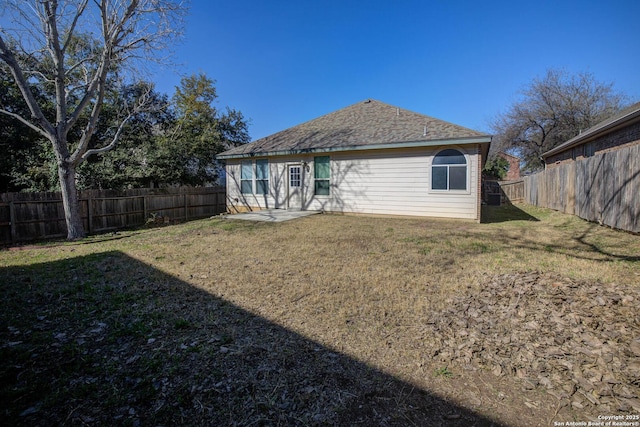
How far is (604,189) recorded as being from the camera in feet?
28.1

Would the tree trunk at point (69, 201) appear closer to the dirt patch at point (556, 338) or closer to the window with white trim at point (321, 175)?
the window with white trim at point (321, 175)

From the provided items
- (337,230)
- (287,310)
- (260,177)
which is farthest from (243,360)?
(260,177)

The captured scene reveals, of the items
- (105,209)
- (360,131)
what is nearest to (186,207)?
(105,209)

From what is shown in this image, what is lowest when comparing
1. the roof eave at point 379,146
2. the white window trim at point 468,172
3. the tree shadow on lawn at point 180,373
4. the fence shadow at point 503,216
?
the tree shadow on lawn at point 180,373

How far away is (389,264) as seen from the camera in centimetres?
544

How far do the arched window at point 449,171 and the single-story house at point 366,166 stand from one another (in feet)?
0.10

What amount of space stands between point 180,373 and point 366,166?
34.6 feet

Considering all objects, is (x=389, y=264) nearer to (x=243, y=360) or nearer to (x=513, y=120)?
(x=243, y=360)

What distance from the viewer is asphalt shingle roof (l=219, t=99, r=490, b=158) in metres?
10.8

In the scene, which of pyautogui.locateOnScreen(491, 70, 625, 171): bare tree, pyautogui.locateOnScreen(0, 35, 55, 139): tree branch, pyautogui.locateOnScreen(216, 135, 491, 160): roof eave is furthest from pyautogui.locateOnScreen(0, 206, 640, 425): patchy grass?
pyautogui.locateOnScreen(491, 70, 625, 171): bare tree

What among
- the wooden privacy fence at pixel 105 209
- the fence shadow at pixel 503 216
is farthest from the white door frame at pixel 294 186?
the fence shadow at pixel 503 216

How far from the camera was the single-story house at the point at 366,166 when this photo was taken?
10297 mm

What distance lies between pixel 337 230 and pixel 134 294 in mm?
5605

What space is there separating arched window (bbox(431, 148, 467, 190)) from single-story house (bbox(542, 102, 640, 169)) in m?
5.39
